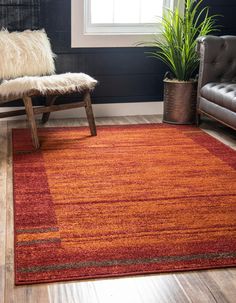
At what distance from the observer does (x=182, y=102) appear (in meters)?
4.17

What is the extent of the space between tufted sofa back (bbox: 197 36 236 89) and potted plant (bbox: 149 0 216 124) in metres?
0.13

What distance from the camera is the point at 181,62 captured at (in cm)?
416

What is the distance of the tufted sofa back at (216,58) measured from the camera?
13.0ft

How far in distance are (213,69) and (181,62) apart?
289mm

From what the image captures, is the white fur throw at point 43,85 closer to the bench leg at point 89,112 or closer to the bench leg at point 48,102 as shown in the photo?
the bench leg at point 89,112

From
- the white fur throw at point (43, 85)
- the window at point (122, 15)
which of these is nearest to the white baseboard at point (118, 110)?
the window at point (122, 15)

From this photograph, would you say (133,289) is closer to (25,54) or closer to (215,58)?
(25,54)

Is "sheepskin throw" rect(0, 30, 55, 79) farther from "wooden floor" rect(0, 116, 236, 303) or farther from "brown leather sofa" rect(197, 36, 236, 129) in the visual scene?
"wooden floor" rect(0, 116, 236, 303)

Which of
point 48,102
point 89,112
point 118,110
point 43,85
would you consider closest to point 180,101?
point 118,110

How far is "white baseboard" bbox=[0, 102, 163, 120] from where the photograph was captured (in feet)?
14.6

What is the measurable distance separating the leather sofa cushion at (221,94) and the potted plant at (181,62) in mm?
191

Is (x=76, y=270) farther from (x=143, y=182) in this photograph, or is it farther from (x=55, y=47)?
(x=55, y=47)

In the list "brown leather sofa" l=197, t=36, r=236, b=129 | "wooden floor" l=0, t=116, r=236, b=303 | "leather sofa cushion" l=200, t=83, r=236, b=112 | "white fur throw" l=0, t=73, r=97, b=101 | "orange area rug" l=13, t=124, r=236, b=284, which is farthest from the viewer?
"brown leather sofa" l=197, t=36, r=236, b=129

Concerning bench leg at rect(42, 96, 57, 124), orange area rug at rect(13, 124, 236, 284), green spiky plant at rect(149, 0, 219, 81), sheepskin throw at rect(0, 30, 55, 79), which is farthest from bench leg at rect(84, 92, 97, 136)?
green spiky plant at rect(149, 0, 219, 81)
